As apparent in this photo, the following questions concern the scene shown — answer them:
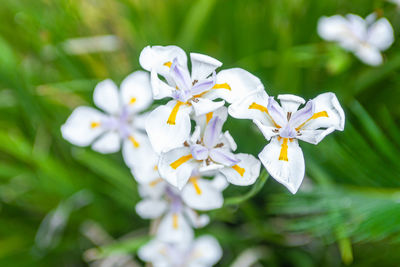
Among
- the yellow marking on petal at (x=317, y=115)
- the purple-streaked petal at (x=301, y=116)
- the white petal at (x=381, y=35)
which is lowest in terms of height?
the white petal at (x=381, y=35)

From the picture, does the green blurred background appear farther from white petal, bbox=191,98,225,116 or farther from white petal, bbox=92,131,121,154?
white petal, bbox=191,98,225,116

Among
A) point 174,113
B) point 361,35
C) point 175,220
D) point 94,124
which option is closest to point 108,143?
point 94,124

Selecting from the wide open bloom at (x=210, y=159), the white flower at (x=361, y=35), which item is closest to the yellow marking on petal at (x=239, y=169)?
the wide open bloom at (x=210, y=159)

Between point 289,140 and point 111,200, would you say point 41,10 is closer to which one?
point 111,200

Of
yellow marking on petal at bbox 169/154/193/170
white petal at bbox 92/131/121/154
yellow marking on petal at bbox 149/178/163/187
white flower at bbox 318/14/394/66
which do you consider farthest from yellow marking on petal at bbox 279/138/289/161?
white flower at bbox 318/14/394/66

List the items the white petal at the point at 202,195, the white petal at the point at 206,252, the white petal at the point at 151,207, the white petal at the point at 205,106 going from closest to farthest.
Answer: the white petal at the point at 205,106
the white petal at the point at 202,195
the white petal at the point at 151,207
the white petal at the point at 206,252

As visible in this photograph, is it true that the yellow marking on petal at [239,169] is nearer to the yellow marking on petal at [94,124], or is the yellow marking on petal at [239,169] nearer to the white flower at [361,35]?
the yellow marking on petal at [94,124]

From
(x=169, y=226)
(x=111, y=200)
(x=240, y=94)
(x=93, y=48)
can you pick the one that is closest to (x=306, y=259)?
(x=169, y=226)
